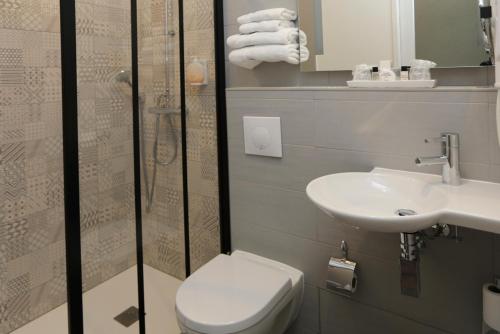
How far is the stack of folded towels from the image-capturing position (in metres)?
1.48

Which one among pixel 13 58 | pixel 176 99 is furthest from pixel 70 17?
pixel 13 58

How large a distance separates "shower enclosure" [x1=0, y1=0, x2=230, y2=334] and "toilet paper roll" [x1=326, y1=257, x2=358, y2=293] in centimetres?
62

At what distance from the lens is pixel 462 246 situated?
1.24m

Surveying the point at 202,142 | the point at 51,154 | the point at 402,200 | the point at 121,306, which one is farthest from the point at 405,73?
the point at 51,154

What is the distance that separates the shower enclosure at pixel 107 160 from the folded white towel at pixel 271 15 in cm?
26

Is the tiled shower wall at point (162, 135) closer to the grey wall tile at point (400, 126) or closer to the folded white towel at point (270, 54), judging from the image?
the folded white towel at point (270, 54)

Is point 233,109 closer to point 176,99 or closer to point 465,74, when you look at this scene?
point 176,99

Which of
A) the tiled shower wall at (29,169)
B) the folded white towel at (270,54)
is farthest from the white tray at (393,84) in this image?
the tiled shower wall at (29,169)

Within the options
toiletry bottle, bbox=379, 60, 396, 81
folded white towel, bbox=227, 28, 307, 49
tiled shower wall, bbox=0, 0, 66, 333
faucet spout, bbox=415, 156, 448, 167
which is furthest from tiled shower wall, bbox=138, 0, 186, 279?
faucet spout, bbox=415, 156, 448, 167

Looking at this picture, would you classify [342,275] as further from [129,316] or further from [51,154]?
[51,154]

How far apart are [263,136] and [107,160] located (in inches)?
26.7

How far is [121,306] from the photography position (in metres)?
1.48

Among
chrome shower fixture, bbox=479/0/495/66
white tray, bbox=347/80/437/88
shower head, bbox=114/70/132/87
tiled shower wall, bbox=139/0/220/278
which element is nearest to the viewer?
chrome shower fixture, bbox=479/0/495/66

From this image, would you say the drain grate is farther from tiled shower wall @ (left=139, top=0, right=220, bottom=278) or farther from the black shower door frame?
tiled shower wall @ (left=139, top=0, right=220, bottom=278)
